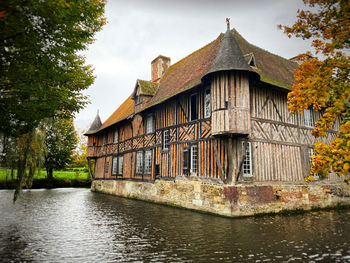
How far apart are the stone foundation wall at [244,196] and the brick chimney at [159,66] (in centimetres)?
865

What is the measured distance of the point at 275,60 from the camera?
14.2 m

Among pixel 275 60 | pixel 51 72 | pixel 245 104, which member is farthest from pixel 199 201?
pixel 275 60

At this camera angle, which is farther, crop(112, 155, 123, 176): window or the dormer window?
crop(112, 155, 123, 176): window

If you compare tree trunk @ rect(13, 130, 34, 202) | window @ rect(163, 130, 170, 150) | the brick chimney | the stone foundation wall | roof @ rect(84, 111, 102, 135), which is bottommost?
the stone foundation wall

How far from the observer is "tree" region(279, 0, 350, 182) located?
3973mm

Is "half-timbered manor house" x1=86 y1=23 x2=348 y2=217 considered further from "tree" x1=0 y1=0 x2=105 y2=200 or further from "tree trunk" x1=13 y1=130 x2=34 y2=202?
"tree trunk" x1=13 y1=130 x2=34 y2=202

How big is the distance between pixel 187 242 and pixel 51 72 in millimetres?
4945

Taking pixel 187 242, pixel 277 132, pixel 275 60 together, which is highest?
pixel 275 60

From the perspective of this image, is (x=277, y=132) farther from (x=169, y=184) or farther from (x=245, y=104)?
(x=169, y=184)

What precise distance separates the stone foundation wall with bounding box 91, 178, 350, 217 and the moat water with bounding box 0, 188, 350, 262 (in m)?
0.64

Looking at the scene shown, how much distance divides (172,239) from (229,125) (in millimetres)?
4773

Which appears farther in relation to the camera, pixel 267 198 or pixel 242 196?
pixel 267 198

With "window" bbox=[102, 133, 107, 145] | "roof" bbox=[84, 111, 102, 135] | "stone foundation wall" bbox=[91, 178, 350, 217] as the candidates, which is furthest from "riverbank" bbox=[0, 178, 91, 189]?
"stone foundation wall" bbox=[91, 178, 350, 217]

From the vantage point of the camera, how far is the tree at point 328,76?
3973 mm
